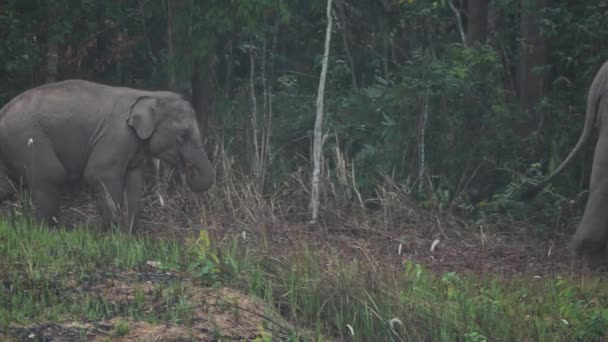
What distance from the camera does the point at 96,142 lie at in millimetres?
10969

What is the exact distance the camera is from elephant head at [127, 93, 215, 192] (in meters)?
11.0

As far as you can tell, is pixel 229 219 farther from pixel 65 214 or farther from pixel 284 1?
pixel 284 1

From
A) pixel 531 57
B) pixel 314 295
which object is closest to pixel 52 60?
A: pixel 531 57

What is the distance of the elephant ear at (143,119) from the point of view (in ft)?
36.0

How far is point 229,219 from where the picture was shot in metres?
10.6

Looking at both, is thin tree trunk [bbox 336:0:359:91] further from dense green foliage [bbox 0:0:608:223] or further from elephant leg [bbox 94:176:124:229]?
elephant leg [bbox 94:176:124:229]

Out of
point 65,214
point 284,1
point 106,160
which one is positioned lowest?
point 65,214

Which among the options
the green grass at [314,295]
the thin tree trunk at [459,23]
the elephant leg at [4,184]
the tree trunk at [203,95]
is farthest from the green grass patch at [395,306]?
the thin tree trunk at [459,23]

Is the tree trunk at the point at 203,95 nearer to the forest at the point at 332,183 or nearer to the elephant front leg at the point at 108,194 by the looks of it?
the forest at the point at 332,183

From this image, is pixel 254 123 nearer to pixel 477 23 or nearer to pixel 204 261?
pixel 477 23

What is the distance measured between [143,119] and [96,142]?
0.48 m

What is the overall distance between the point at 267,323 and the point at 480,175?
6155 mm

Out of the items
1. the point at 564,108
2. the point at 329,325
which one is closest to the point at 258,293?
the point at 329,325

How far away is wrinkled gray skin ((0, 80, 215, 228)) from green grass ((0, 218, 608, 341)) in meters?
2.20
